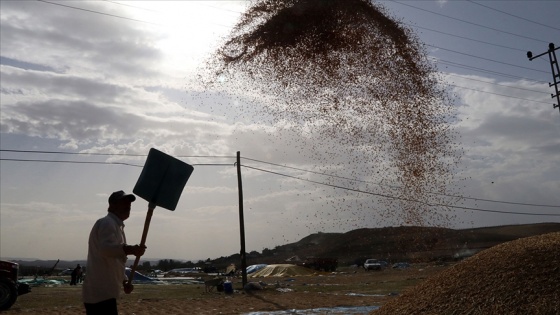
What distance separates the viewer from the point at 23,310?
55.3ft

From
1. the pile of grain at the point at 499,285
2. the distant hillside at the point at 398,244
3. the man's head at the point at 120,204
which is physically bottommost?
the pile of grain at the point at 499,285

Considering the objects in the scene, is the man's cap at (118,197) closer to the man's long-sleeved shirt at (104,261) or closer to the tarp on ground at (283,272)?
the man's long-sleeved shirt at (104,261)

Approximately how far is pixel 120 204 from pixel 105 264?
655 mm

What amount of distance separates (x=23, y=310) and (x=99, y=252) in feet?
42.2

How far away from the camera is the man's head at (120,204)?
6.16 meters

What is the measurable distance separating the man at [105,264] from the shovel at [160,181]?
0.87 m

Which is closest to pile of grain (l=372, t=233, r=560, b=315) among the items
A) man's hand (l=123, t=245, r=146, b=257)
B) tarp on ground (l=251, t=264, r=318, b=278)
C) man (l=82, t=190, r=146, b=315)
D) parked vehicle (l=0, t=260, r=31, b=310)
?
man's hand (l=123, t=245, r=146, b=257)

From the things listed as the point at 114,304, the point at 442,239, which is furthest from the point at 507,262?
the point at 442,239

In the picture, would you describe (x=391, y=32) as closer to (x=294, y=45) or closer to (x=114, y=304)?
(x=294, y=45)

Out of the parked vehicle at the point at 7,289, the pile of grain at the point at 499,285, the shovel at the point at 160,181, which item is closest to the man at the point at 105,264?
the shovel at the point at 160,181

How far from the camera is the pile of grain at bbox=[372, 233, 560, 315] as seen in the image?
8.69 metres

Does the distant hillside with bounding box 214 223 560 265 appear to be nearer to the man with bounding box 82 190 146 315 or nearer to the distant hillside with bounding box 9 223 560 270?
the distant hillside with bounding box 9 223 560 270

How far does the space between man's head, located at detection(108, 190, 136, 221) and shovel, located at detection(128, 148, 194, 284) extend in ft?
2.14

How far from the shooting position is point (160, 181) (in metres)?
6.98
